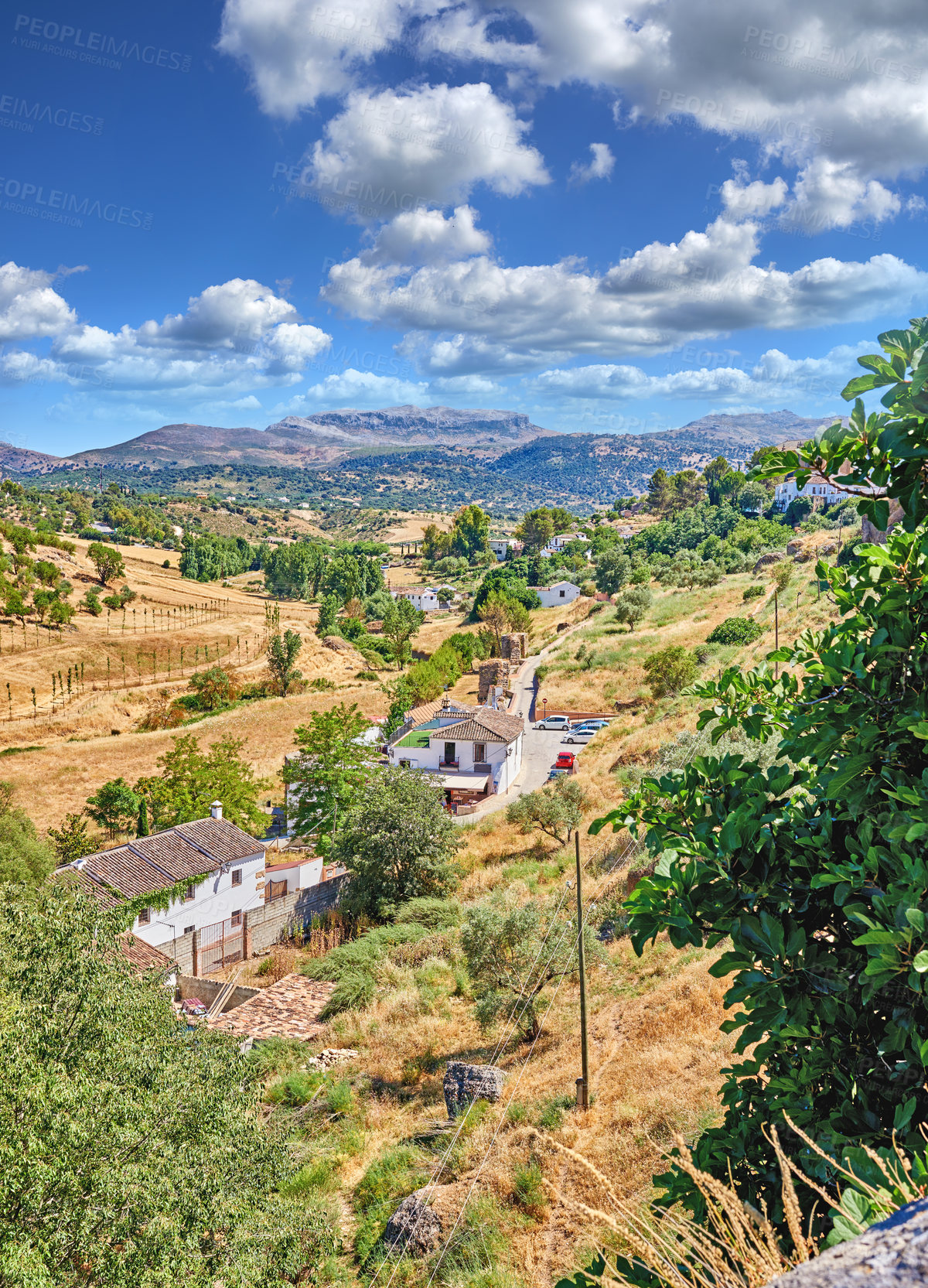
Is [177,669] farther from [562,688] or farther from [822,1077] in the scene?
[822,1077]

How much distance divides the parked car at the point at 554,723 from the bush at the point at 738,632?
33.8ft

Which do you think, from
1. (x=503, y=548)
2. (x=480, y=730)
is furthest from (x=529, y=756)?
(x=503, y=548)

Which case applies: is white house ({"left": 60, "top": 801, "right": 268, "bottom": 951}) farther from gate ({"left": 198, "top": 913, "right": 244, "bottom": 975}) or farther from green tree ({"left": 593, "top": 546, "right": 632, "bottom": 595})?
green tree ({"left": 593, "top": 546, "right": 632, "bottom": 595})

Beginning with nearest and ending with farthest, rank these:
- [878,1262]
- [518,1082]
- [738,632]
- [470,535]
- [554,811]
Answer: [878,1262] → [518,1082] → [554,811] → [738,632] → [470,535]

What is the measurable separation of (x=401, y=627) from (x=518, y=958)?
228 feet

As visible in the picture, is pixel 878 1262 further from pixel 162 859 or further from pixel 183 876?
pixel 162 859

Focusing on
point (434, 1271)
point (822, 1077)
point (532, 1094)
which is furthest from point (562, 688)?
point (822, 1077)

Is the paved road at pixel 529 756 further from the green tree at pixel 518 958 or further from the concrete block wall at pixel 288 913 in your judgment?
the green tree at pixel 518 958

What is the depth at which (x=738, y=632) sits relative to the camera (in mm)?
42562

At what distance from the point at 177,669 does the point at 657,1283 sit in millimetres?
81393

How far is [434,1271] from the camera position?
9.46 metres

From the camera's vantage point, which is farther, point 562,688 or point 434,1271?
point 562,688

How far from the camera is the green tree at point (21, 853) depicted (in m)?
22.1

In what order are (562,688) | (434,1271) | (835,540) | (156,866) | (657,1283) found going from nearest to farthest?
(657,1283)
(434,1271)
(156,866)
(562,688)
(835,540)
